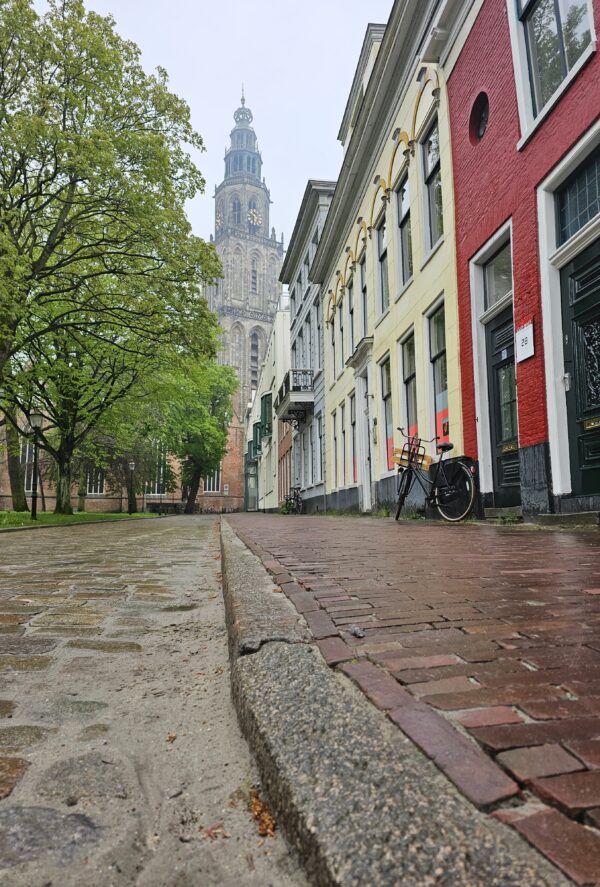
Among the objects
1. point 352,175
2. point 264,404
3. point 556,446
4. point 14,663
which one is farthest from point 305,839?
point 264,404

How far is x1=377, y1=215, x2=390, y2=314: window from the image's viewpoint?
46.5ft

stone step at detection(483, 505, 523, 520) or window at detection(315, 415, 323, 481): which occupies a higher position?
window at detection(315, 415, 323, 481)

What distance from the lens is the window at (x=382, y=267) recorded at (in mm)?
14185

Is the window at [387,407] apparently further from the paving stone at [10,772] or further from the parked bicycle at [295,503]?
the paving stone at [10,772]

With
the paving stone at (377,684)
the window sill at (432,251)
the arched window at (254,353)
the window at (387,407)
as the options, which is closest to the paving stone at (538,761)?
the paving stone at (377,684)

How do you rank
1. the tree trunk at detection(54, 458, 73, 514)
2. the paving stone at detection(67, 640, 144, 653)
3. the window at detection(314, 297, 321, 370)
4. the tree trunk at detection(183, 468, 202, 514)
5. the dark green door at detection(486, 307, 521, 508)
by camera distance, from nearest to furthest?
1. the paving stone at detection(67, 640, 144, 653)
2. the dark green door at detection(486, 307, 521, 508)
3. the tree trunk at detection(54, 458, 73, 514)
4. the window at detection(314, 297, 321, 370)
5. the tree trunk at detection(183, 468, 202, 514)

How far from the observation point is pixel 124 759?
1.32 meters

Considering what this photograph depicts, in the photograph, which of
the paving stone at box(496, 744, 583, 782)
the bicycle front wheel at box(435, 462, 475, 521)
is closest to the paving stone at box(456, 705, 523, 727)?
the paving stone at box(496, 744, 583, 782)

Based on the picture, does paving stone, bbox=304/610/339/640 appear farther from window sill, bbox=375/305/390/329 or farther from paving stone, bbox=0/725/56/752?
window sill, bbox=375/305/390/329

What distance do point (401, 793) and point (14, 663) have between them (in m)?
1.72

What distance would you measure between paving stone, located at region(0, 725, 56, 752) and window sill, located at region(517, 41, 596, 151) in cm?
751

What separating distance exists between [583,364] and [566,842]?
253 inches

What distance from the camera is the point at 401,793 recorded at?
881 millimetres

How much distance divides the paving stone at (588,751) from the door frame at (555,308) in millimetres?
6022
